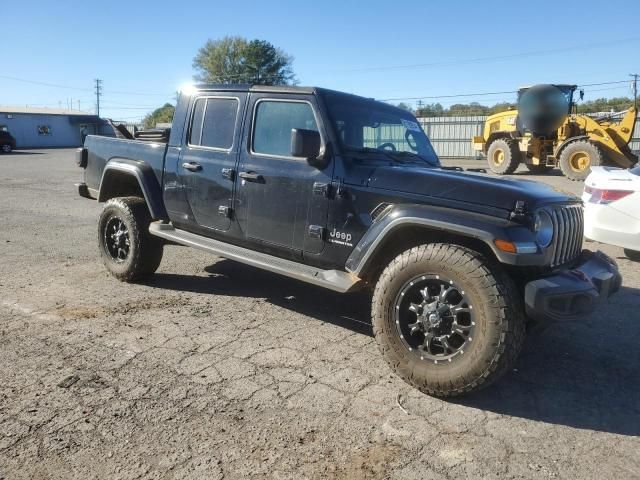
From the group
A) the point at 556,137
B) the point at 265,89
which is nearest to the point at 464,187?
the point at 265,89

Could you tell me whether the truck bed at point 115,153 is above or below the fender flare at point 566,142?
below

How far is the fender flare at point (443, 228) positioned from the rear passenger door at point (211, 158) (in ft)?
4.70

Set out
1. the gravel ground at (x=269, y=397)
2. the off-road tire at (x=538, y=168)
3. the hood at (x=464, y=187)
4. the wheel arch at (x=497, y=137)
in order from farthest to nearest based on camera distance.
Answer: the wheel arch at (x=497, y=137), the off-road tire at (x=538, y=168), the hood at (x=464, y=187), the gravel ground at (x=269, y=397)

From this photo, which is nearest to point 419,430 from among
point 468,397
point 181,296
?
point 468,397

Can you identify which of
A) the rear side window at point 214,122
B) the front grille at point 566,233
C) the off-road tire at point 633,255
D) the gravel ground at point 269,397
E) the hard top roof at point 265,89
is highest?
the hard top roof at point 265,89

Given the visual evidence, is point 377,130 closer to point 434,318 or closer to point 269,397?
point 434,318

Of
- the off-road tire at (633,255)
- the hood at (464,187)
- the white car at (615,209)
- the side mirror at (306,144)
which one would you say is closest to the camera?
the hood at (464,187)

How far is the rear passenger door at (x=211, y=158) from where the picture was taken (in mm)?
4531

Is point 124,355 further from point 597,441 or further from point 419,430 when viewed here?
point 597,441


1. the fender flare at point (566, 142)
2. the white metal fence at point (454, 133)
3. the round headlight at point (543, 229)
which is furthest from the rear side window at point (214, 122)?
the white metal fence at point (454, 133)

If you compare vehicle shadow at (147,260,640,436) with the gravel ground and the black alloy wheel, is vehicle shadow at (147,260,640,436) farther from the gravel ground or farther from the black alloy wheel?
the black alloy wheel

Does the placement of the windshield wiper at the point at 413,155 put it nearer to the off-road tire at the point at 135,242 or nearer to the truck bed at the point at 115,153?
the truck bed at the point at 115,153

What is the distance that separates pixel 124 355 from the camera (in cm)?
368

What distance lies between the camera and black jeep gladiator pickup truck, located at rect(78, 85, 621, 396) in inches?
122
